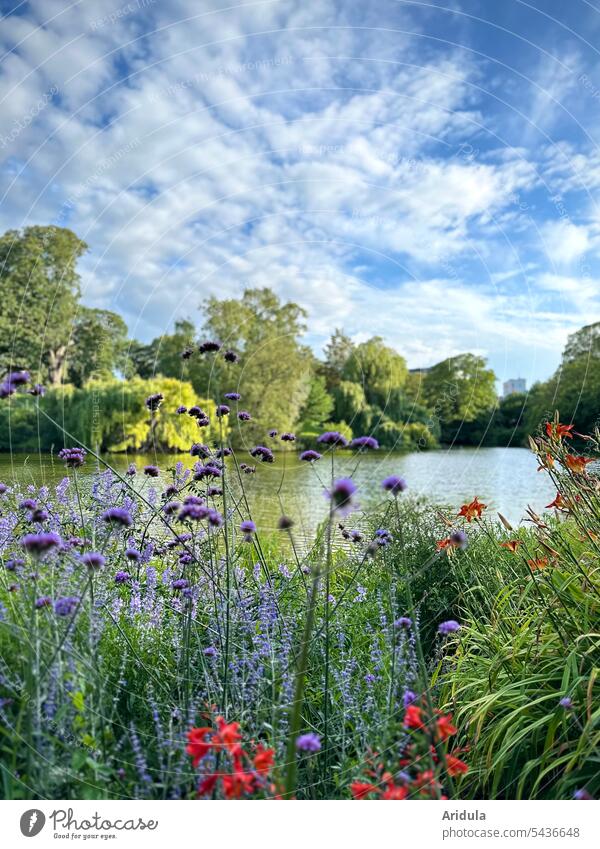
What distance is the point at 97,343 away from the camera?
7086 mm

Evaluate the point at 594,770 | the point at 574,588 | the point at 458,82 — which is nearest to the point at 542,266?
the point at 458,82

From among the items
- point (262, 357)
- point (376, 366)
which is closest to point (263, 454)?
point (376, 366)

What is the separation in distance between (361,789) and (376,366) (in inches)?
286

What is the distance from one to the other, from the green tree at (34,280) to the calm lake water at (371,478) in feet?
3.88

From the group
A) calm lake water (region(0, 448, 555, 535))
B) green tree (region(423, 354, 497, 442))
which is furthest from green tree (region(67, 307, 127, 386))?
green tree (region(423, 354, 497, 442))

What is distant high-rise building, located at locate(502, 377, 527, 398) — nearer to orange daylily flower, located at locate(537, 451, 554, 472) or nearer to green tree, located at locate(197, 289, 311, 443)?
orange daylily flower, located at locate(537, 451, 554, 472)

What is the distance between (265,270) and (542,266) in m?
2.15

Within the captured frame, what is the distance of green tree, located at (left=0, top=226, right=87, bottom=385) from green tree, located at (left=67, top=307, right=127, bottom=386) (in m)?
0.44

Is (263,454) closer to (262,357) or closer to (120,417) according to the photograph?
(120,417)

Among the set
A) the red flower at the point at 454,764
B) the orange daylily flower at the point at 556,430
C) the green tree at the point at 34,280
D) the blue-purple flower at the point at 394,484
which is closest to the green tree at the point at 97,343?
the green tree at the point at 34,280

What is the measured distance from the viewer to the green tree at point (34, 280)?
4652mm

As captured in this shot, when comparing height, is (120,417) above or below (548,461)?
above

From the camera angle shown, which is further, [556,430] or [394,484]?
[556,430]

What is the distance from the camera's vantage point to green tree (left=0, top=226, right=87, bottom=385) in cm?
465
